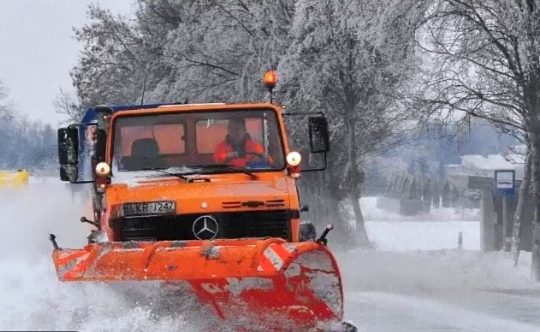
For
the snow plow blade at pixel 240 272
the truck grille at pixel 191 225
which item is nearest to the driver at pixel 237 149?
the truck grille at pixel 191 225

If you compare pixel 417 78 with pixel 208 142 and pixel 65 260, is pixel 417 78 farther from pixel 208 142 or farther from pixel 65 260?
pixel 65 260

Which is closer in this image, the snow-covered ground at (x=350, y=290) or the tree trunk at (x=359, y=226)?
the snow-covered ground at (x=350, y=290)

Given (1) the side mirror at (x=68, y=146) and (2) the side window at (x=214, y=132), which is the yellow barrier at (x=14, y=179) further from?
(2) the side window at (x=214, y=132)

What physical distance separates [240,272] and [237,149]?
2.51 metres

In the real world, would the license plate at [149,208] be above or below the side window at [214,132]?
below

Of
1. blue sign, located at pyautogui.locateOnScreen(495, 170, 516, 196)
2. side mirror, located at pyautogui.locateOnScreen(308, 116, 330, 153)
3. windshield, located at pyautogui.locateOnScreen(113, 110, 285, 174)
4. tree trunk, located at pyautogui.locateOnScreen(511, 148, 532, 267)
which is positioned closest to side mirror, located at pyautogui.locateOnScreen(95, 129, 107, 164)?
windshield, located at pyautogui.locateOnScreen(113, 110, 285, 174)

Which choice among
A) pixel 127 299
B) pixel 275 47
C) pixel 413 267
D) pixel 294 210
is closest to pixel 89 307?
pixel 127 299

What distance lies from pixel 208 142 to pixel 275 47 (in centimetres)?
1950

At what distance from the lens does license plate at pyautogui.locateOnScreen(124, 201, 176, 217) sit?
9.76 m

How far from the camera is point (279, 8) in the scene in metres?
30.4

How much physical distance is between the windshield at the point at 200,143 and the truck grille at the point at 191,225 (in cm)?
75

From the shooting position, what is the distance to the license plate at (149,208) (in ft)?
32.0

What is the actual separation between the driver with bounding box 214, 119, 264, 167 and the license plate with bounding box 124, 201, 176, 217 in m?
1.01

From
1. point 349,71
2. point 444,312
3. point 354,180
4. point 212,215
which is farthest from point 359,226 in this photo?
point 212,215
